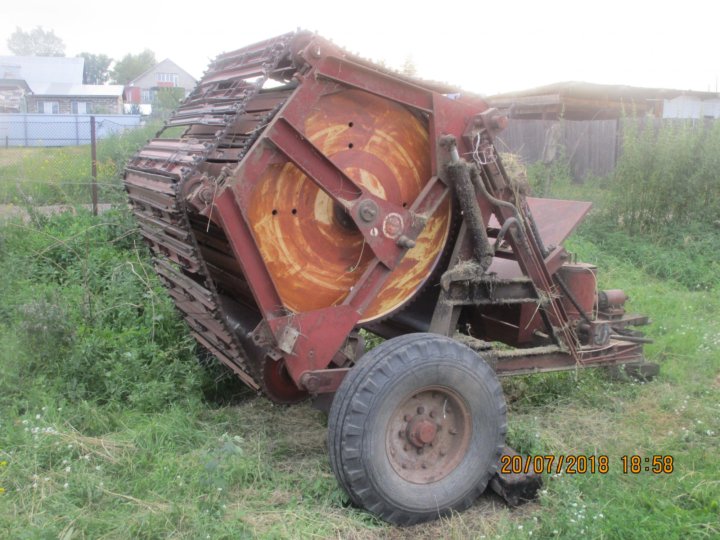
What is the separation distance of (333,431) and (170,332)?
2.91 m

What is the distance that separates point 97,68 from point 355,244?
313 feet

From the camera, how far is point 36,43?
8931cm

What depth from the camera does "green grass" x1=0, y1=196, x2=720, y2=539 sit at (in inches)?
135

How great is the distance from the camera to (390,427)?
3699 millimetres

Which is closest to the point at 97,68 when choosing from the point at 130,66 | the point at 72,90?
the point at 130,66

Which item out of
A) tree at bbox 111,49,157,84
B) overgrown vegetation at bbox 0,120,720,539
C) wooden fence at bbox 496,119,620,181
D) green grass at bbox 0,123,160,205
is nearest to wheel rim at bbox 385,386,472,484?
overgrown vegetation at bbox 0,120,720,539

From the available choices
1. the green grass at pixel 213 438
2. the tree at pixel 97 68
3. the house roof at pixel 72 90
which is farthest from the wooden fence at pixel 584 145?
the tree at pixel 97 68

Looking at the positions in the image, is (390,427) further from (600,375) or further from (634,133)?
(634,133)

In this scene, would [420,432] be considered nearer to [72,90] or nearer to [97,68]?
[72,90]

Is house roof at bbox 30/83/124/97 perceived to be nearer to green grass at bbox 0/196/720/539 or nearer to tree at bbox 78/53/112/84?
tree at bbox 78/53/112/84

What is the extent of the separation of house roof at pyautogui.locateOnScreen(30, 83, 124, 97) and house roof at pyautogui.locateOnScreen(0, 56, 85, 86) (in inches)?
40.1

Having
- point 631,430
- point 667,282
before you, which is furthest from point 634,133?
point 631,430

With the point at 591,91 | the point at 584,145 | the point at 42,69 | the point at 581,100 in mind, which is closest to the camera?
the point at 584,145
